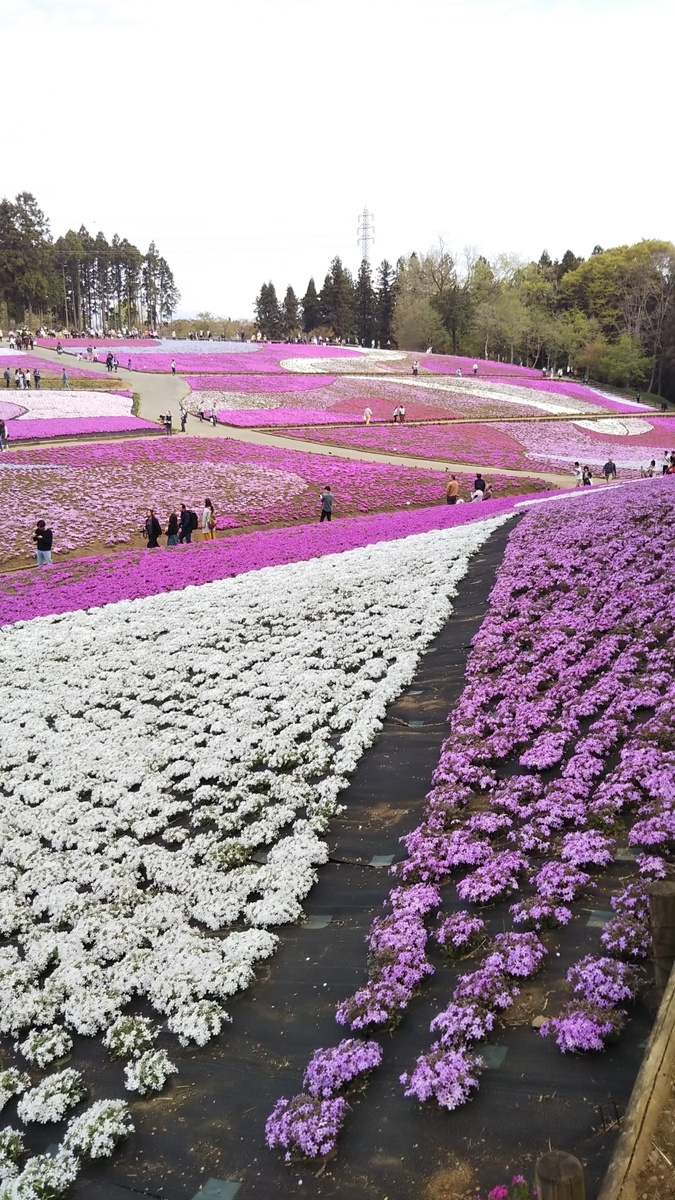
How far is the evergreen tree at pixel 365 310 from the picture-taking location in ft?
490

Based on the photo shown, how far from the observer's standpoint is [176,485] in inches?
1576

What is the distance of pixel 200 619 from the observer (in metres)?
18.7

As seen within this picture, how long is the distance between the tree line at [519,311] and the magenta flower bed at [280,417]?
56.3 m

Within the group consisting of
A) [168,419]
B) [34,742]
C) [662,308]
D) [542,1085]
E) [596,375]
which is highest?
[662,308]

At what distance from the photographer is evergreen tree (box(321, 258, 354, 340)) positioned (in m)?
147

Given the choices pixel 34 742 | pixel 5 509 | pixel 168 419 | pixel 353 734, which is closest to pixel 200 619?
pixel 34 742

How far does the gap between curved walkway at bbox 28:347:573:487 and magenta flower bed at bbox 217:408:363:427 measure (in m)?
1.74

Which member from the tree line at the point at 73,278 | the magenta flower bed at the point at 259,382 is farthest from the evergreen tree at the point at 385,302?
the magenta flower bed at the point at 259,382

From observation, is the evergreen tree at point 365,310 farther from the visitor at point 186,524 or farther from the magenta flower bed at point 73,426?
the visitor at point 186,524

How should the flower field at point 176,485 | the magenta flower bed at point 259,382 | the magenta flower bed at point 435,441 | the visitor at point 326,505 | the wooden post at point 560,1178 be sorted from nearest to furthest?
1. the wooden post at point 560,1178
2. the visitor at point 326,505
3. the flower field at point 176,485
4. the magenta flower bed at point 435,441
5. the magenta flower bed at point 259,382

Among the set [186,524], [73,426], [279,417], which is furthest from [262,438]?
[186,524]

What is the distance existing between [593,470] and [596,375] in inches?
2828

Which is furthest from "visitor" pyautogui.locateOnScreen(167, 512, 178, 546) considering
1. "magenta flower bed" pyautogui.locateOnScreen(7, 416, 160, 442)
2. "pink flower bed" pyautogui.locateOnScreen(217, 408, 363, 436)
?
"pink flower bed" pyautogui.locateOnScreen(217, 408, 363, 436)

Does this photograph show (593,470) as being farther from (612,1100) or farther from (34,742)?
(612,1100)
